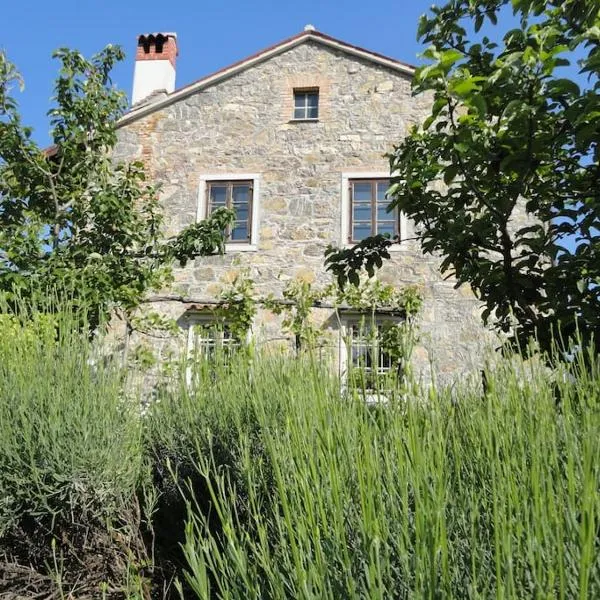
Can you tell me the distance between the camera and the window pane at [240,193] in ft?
31.8

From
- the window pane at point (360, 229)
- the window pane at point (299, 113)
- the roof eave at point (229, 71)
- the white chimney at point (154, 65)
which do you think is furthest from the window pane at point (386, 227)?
the white chimney at point (154, 65)

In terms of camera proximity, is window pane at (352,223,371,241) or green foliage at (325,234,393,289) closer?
green foliage at (325,234,393,289)

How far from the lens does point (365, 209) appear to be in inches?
371

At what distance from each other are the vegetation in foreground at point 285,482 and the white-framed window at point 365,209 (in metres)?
5.83

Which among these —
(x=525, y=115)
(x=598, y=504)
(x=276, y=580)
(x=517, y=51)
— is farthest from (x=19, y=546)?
(x=517, y=51)

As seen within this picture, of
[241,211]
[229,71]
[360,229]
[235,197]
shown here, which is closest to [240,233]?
[241,211]

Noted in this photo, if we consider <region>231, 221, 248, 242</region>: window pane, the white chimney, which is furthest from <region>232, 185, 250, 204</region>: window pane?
the white chimney

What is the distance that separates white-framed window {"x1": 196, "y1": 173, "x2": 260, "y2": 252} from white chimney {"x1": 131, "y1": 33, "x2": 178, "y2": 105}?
2.22 m

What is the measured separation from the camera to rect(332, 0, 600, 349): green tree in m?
2.44

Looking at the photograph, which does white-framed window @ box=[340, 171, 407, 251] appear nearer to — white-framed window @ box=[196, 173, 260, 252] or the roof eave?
white-framed window @ box=[196, 173, 260, 252]

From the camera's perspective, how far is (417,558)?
0.99 meters

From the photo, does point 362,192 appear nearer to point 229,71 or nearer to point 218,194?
point 218,194

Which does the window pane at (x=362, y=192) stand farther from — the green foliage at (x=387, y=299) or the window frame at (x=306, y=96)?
the green foliage at (x=387, y=299)

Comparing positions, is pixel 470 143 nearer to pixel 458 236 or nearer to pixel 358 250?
pixel 458 236
